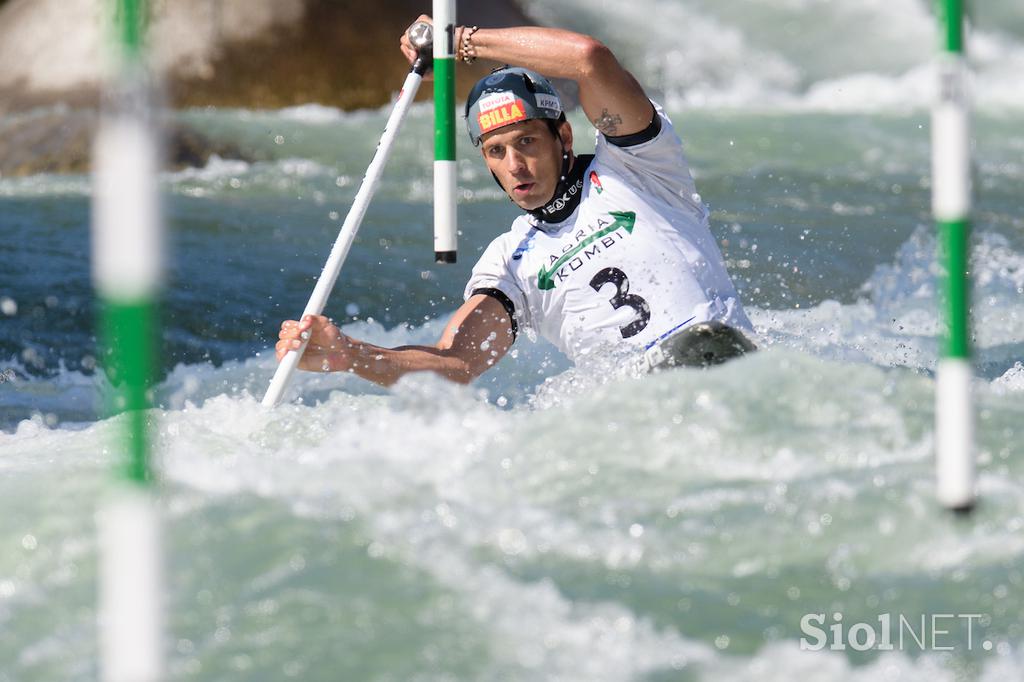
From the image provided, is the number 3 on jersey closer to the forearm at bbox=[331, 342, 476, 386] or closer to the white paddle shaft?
the forearm at bbox=[331, 342, 476, 386]

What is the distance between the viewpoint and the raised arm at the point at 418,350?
16.5ft

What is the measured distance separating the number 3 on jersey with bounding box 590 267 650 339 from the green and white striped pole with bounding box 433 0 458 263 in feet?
1.80

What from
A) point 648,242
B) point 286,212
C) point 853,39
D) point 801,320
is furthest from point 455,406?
point 853,39

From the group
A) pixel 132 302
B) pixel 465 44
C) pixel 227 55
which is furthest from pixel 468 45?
pixel 227 55

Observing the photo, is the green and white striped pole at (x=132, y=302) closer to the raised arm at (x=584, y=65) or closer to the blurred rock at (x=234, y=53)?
the raised arm at (x=584, y=65)

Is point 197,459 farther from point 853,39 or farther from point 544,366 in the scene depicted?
point 853,39

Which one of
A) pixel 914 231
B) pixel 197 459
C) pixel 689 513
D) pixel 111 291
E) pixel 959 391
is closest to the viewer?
pixel 111 291

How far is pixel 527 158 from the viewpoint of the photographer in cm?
535

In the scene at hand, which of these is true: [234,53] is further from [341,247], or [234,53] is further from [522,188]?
[522,188]

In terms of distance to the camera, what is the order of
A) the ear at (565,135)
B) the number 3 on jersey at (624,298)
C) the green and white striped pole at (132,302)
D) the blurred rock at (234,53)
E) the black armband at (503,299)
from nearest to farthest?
1. the green and white striped pole at (132,302)
2. the number 3 on jersey at (624,298)
3. the ear at (565,135)
4. the black armband at (503,299)
5. the blurred rock at (234,53)

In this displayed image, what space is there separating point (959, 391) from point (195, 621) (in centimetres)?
174

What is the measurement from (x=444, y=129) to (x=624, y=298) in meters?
0.89

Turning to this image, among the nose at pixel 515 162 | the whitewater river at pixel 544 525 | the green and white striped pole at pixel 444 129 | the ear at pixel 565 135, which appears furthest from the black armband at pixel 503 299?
the ear at pixel 565 135

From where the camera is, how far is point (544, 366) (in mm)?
6742
